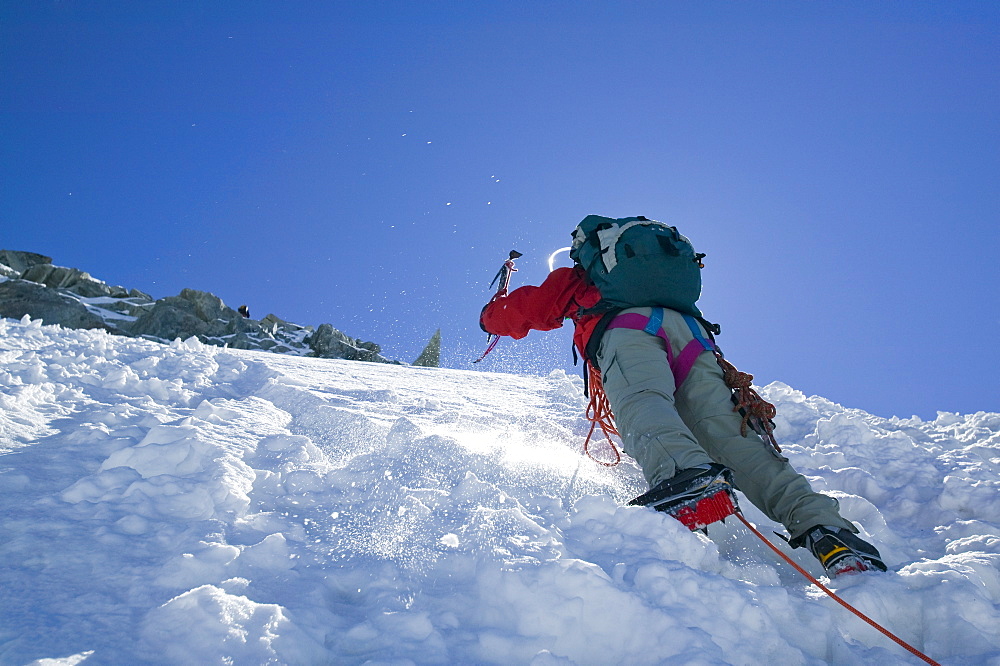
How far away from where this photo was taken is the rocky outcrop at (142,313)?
3353 cm

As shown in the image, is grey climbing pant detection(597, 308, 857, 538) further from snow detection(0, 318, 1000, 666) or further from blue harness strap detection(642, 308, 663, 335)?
snow detection(0, 318, 1000, 666)

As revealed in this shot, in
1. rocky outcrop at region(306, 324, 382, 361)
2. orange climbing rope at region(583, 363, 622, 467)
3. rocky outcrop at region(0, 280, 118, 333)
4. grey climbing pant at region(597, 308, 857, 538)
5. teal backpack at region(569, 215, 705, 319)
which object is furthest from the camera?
rocky outcrop at region(306, 324, 382, 361)

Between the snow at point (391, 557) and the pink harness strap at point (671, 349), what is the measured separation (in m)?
0.70

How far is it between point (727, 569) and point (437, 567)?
1077 millimetres

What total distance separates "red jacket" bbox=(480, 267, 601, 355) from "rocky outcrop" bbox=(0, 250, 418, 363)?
3337cm

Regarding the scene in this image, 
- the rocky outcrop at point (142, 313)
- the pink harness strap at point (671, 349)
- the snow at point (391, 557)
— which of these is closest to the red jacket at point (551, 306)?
the pink harness strap at point (671, 349)

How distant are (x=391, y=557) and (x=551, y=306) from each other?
7.38 ft

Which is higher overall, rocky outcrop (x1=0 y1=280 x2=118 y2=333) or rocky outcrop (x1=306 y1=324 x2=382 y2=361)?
rocky outcrop (x1=306 y1=324 x2=382 y2=361)

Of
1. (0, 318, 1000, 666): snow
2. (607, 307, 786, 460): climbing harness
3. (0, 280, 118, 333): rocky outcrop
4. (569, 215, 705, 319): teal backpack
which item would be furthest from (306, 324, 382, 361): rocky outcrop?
(607, 307, 786, 460): climbing harness

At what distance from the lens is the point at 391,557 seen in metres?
1.74

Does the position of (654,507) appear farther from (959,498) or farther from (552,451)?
(959,498)

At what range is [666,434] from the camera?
95.2 inches

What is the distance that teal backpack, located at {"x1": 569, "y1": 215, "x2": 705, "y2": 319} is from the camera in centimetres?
312

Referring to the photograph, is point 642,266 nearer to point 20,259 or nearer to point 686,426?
point 686,426
